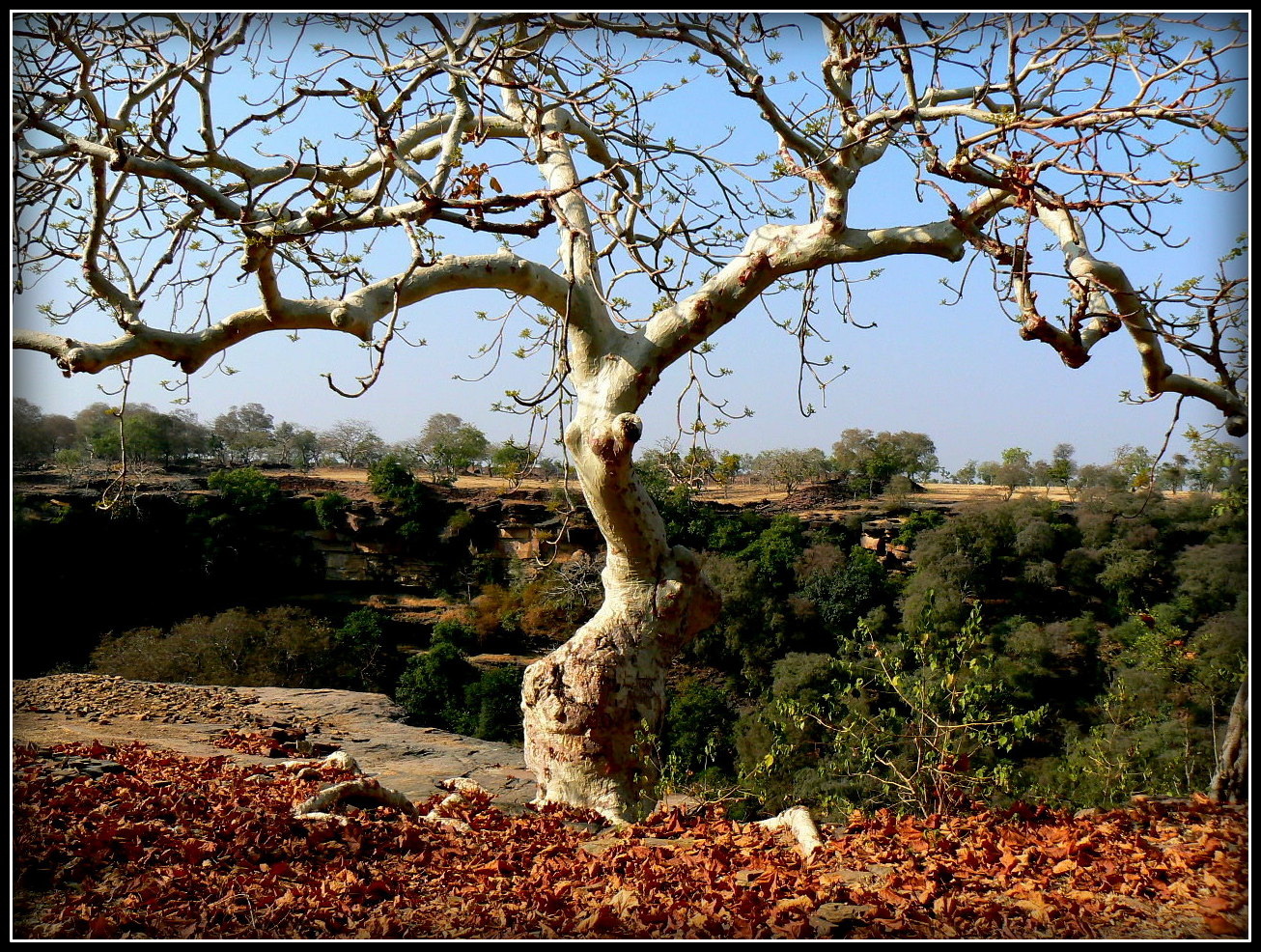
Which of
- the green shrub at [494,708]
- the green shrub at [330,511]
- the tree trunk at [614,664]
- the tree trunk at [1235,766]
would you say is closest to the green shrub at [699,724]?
the green shrub at [494,708]

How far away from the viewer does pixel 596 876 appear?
2.65 meters

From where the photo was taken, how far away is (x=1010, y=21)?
3.30 m

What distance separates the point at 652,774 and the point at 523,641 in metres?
13.8

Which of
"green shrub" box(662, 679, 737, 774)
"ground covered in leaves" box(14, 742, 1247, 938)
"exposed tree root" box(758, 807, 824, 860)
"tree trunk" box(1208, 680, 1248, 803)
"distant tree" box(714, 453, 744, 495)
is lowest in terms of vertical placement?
"green shrub" box(662, 679, 737, 774)

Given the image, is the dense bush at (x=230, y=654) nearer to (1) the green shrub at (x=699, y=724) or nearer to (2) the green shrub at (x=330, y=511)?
(1) the green shrub at (x=699, y=724)

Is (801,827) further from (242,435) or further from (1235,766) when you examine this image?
(242,435)

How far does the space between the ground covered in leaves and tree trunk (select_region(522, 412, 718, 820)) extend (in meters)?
0.61

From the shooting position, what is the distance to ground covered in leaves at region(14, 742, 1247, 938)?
2283 millimetres

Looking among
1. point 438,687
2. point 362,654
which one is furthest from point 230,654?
point 438,687

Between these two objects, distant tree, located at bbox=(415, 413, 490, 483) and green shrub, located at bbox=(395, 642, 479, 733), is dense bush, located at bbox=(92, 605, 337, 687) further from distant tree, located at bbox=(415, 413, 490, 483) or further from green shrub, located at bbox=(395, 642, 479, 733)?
distant tree, located at bbox=(415, 413, 490, 483)

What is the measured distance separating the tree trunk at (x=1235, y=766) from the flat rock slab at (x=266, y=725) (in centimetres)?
300

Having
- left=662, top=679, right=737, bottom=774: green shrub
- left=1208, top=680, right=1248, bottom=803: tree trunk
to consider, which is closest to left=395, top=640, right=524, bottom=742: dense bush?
left=662, top=679, right=737, bottom=774: green shrub

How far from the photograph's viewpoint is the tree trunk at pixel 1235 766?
318 cm

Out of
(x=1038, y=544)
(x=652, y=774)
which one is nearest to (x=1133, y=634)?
(x=1038, y=544)
